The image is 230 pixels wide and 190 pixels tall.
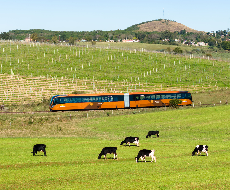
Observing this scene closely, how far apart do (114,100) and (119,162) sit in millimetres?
51965

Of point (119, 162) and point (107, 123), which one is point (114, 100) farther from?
point (119, 162)

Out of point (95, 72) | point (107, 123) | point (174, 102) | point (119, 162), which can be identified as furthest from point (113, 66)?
point (119, 162)

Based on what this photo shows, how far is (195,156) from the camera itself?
29.9 meters

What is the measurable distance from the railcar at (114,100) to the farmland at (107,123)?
2.89 m

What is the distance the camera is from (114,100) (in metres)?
79.4

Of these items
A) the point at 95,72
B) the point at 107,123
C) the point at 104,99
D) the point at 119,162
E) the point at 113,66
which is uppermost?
the point at 113,66

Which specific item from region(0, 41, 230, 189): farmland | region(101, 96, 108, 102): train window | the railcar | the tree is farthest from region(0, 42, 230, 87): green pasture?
region(101, 96, 108, 102): train window

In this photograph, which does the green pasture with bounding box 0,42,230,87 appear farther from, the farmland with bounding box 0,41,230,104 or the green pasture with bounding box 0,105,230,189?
the green pasture with bounding box 0,105,230,189

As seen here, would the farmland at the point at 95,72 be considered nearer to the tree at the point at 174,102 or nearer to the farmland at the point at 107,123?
the farmland at the point at 107,123

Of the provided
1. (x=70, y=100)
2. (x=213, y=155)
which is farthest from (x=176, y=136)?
(x=70, y=100)

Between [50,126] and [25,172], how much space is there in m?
35.8

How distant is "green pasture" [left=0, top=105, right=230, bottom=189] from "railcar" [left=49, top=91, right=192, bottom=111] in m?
17.1

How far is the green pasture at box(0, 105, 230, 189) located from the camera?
21.2 meters

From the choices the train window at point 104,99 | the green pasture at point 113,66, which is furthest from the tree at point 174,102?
the green pasture at point 113,66
